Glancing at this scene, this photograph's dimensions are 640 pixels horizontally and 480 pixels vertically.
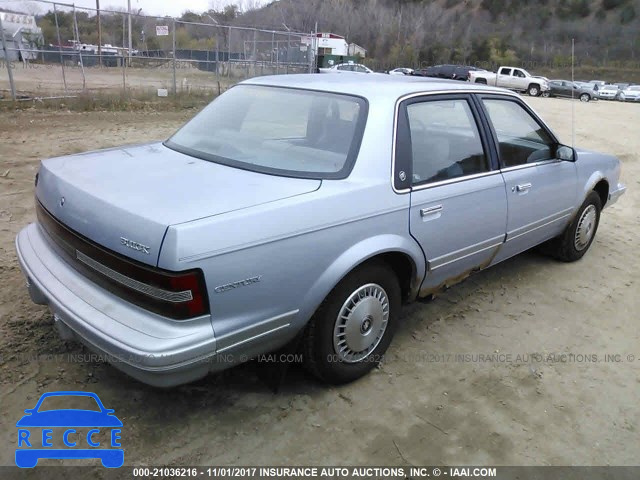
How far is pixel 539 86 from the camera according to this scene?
33.3 metres

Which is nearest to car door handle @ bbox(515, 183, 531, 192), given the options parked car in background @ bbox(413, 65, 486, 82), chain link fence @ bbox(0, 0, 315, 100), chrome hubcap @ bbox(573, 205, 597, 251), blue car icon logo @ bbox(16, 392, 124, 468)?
chrome hubcap @ bbox(573, 205, 597, 251)

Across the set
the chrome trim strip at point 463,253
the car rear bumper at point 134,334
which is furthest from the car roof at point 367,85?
the car rear bumper at point 134,334

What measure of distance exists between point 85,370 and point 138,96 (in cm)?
1376

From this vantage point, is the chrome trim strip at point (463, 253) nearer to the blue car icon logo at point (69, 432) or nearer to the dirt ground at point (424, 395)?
the dirt ground at point (424, 395)

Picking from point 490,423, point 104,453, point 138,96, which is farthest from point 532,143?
point 138,96

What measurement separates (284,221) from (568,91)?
1361 inches

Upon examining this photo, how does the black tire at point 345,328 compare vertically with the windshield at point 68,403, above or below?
above

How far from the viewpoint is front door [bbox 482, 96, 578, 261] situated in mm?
3711

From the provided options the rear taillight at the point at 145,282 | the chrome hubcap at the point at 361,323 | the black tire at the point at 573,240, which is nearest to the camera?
the rear taillight at the point at 145,282

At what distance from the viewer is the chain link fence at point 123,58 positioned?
1404cm

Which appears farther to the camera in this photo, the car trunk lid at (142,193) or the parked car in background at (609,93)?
the parked car in background at (609,93)

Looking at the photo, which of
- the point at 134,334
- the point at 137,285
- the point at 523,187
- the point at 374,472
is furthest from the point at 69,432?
the point at 523,187

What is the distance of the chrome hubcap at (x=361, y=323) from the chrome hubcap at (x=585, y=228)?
2746mm

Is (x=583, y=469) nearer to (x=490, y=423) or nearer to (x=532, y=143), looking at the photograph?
(x=490, y=423)
